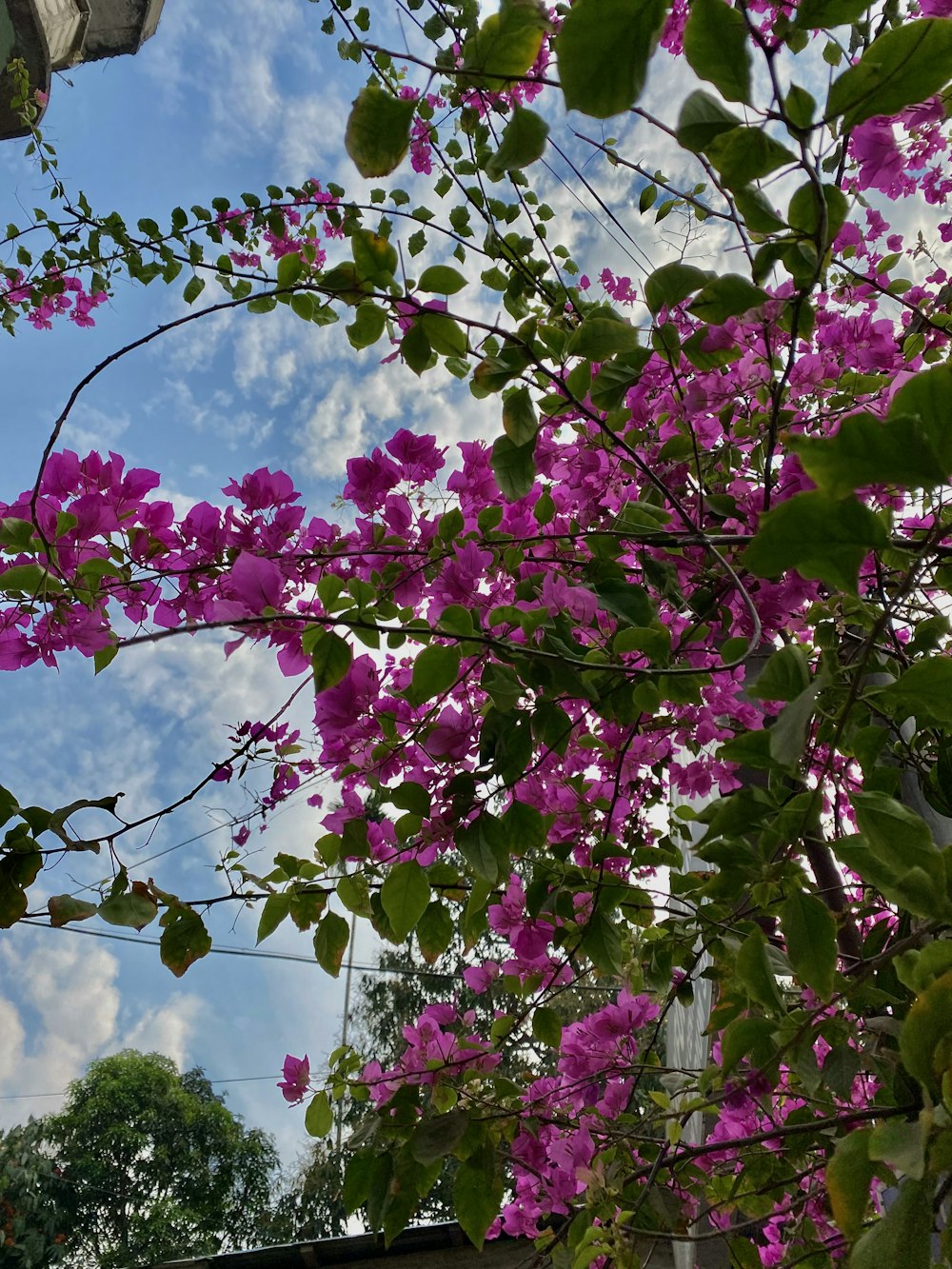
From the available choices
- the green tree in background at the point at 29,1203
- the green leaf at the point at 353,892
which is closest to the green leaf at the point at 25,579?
the green leaf at the point at 353,892

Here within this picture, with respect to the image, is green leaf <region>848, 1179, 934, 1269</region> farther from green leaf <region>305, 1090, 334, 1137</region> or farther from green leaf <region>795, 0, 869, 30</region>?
green leaf <region>305, 1090, 334, 1137</region>

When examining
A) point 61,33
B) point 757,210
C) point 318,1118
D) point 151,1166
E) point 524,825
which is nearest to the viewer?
point 757,210

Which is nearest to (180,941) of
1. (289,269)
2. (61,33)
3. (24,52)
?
(289,269)

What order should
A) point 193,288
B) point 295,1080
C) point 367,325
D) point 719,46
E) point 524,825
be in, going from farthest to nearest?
point 193,288 → point 295,1080 → point 524,825 → point 367,325 → point 719,46

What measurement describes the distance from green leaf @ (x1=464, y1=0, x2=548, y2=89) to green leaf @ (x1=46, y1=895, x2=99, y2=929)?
56 cm

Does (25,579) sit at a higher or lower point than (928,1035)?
higher

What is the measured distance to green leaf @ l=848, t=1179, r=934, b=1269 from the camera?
0.25 m

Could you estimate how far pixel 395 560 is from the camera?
1.02 metres

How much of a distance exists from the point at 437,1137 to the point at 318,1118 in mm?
213

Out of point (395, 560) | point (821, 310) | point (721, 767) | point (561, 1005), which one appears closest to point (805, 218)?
point (395, 560)

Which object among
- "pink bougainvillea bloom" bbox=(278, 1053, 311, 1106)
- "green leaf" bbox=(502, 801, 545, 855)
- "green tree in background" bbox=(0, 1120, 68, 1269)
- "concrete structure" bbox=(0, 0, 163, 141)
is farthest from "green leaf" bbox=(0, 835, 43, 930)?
"green tree in background" bbox=(0, 1120, 68, 1269)

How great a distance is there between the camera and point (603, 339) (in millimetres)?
618

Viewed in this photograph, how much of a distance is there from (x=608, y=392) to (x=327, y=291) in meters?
0.25

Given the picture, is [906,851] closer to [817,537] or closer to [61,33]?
[817,537]
